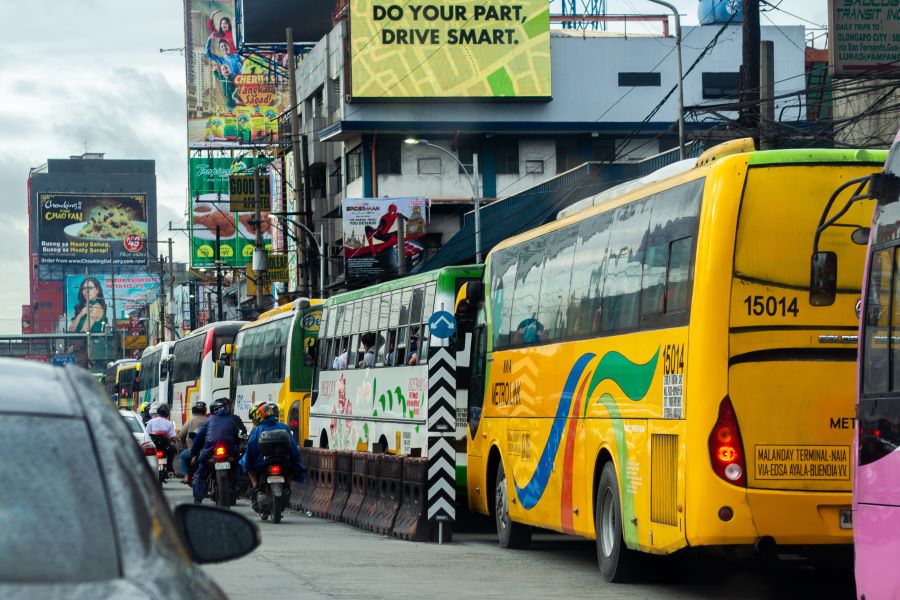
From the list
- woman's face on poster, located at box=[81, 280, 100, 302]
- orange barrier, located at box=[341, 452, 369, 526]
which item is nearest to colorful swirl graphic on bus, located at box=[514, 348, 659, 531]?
orange barrier, located at box=[341, 452, 369, 526]

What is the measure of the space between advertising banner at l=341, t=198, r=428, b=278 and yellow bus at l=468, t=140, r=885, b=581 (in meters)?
46.3

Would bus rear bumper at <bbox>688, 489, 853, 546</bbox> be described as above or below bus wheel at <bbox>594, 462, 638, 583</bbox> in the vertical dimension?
above

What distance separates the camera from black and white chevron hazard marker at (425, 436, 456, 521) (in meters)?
19.8

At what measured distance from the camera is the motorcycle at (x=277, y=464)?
23.2 metres

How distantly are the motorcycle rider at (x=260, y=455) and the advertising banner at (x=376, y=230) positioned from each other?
3625cm

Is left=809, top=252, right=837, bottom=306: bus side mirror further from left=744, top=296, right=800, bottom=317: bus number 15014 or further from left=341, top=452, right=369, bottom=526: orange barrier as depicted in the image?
left=341, top=452, right=369, bottom=526: orange barrier

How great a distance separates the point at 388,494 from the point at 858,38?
16.0 m

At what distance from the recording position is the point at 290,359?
34.6m

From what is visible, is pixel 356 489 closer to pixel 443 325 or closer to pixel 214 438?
pixel 214 438

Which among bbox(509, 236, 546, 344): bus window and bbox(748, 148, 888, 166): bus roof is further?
bbox(509, 236, 546, 344): bus window

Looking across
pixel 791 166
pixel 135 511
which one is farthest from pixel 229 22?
pixel 135 511

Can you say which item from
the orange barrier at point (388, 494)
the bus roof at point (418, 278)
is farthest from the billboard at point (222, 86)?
the orange barrier at point (388, 494)

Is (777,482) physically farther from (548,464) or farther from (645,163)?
(645,163)

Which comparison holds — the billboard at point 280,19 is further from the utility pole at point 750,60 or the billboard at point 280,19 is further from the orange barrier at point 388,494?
the orange barrier at point 388,494
